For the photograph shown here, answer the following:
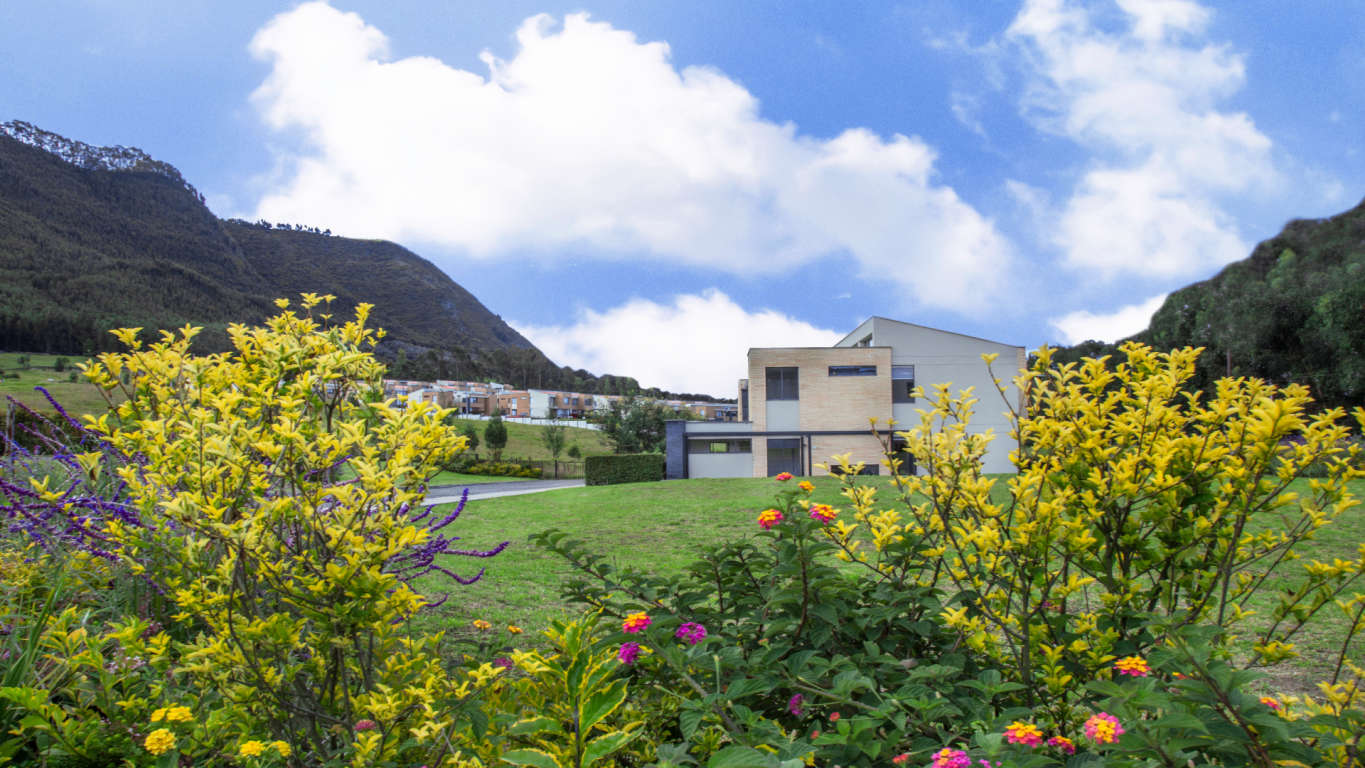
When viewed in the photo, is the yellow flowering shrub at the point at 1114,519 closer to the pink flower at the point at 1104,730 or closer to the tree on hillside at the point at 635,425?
the pink flower at the point at 1104,730

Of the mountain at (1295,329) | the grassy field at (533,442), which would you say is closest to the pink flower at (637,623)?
the mountain at (1295,329)

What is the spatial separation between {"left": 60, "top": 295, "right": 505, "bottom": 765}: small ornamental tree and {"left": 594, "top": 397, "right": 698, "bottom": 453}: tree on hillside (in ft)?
109

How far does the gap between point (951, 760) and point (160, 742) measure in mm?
1750

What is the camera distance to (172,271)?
8400 centimetres

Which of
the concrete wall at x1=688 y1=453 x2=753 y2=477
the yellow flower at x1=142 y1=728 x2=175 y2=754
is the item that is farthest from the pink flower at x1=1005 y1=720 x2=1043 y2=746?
the concrete wall at x1=688 y1=453 x2=753 y2=477

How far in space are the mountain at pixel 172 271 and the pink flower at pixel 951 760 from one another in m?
59.5

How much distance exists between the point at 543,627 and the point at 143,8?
371 inches

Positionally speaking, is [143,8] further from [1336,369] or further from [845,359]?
[1336,369]

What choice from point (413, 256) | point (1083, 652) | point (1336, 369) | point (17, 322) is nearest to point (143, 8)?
point (1083, 652)

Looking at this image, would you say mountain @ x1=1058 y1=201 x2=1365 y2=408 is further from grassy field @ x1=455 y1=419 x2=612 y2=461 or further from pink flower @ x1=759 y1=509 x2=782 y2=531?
grassy field @ x1=455 y1=419 x2=612 y2=461

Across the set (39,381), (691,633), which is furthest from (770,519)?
(39,381)

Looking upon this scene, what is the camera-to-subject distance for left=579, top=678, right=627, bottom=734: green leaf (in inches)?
39.6

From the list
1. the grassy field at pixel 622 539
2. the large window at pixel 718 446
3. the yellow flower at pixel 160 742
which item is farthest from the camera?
the large window at pixel 718 446

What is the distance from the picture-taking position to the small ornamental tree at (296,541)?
5.04 ft
